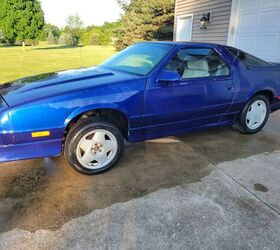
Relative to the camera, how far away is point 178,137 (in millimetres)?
4109

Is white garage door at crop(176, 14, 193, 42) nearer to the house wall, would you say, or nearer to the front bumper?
the house wall

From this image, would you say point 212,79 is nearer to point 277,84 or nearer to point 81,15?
point 277,84

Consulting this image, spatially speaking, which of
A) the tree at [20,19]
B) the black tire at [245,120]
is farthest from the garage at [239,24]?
the tree at [20,19]

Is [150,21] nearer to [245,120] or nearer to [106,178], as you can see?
[245,120]

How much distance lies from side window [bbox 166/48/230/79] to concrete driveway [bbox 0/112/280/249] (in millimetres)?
1046

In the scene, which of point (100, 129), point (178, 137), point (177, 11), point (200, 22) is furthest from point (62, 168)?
point (177, 11)

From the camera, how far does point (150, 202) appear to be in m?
2.50

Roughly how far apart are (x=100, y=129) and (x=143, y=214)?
1.02 m

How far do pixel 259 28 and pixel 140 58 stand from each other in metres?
5.36

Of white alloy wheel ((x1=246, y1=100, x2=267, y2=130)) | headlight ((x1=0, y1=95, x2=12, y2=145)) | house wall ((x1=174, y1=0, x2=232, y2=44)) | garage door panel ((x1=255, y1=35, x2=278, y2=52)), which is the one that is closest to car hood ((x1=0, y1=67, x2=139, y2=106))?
headlight ((x1=0, y1=95, x2=12, y2=145))

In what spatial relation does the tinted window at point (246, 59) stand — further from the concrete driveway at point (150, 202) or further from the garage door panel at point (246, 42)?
the garage door panel at point (246, 42)

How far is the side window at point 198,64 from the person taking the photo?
3.38m

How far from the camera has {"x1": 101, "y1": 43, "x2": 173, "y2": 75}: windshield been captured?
10.7ft

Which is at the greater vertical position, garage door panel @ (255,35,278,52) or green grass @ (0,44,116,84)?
garage door panel @ (255,35,278,52)
